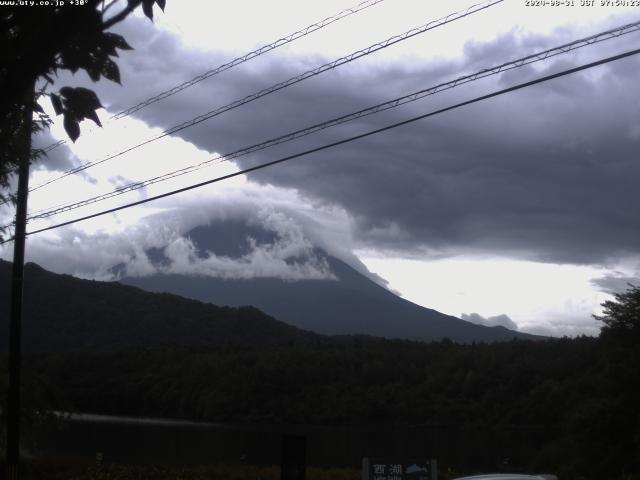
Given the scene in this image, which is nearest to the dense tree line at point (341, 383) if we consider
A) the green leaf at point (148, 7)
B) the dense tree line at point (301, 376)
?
the dense tree line at point (301, 376)

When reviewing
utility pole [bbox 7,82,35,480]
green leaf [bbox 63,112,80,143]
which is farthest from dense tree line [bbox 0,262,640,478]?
green leaf [bbox 63,112,80,143]

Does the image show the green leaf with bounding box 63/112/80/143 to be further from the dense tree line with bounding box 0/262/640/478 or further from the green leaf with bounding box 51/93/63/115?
the dense tree line with bounding box 0/262/640/478

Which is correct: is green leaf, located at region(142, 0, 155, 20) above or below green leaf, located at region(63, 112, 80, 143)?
above

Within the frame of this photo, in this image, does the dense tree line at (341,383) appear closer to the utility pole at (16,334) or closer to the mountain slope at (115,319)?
the mountain slope at (115,319)

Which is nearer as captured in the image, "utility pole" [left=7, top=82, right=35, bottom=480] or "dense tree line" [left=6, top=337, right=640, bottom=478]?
"utility pole" [left=7, top=82, right=35, bottom=480]

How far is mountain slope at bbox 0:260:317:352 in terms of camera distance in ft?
272

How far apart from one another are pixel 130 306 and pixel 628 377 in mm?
91282

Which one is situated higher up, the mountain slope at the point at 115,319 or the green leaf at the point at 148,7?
the mountain slope at the point at 115,319

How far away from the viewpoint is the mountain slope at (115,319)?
82.9 m

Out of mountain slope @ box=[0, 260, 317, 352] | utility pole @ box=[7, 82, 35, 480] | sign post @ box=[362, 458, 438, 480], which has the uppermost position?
mountain slope @ box=[0, 260, 317, 352]

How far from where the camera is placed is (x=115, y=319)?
103 metres

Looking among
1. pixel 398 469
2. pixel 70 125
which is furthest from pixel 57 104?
pixel 398 469

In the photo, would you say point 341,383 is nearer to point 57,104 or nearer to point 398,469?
point 398,469

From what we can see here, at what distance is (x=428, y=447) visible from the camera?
2293 inches
